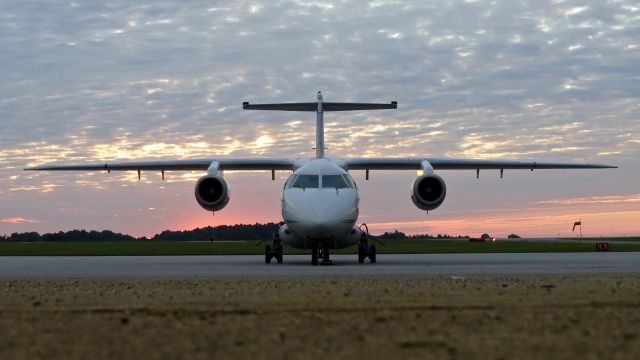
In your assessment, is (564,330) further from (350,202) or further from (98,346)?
(350,202)

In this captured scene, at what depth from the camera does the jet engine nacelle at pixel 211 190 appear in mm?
26750

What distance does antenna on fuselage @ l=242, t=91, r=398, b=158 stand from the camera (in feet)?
105

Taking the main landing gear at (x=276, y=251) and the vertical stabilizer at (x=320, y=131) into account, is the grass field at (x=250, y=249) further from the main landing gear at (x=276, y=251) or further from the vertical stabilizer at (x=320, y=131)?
the main landing gear at (x=276, y=251)

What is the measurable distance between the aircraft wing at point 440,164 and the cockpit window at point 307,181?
15.5 ft

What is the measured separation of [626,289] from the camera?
11.9 m

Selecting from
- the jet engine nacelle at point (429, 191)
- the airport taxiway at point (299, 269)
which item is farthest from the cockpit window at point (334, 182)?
the jet engine nacelle at point (429, 191)

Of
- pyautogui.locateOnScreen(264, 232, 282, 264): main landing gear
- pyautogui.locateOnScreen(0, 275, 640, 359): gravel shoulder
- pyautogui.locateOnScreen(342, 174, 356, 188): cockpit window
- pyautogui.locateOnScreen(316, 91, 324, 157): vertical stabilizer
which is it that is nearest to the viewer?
pyautogui.locateOnScreen(0, 275, 640, 359): gravel shoulder

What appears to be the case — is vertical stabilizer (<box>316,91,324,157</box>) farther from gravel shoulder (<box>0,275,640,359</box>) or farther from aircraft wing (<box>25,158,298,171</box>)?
gravel shoulder (<box>0,275,640,359</box>)

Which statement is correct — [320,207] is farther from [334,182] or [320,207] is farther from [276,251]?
[276,251]

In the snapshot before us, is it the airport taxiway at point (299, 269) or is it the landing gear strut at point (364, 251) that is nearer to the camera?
the airport taxiway at point (299, 269)

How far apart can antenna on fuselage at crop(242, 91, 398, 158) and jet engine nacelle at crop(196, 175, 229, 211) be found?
582 cm

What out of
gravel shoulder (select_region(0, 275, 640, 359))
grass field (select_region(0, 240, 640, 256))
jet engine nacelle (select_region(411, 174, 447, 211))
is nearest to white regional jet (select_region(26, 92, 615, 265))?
jet engine nacelle (select_region(411, 174, 447, 211))

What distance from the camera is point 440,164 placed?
30.4m

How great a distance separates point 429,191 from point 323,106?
823cm
